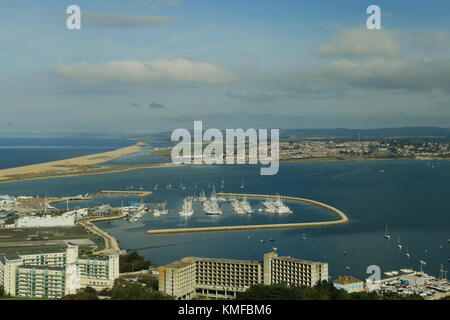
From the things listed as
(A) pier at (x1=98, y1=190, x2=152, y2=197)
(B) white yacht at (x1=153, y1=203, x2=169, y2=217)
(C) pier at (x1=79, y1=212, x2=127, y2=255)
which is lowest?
(C) pier at (x1=79, y1=212, x2=127, y2=255)

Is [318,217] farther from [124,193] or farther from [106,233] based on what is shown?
[124,193]

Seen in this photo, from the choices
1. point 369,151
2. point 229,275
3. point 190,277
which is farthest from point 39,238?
point 369,151

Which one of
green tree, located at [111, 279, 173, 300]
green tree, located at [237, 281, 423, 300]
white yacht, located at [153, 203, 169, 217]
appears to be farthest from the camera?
white yacht, located at [153, 203, 169, 217]

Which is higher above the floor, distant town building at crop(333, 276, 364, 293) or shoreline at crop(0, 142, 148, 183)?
shoreline at crop(0, 142, 148, 183)

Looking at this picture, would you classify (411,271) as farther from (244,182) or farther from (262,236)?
(244,182)

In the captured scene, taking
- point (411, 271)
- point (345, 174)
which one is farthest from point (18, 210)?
point (345, 174)

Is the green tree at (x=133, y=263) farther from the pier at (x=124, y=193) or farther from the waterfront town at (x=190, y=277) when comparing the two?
the pier at (x=124, y=193)

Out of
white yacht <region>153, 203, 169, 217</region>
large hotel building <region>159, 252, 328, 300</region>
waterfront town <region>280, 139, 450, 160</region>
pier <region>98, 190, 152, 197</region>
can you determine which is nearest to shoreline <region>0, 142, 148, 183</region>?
pier <region>98, 190, 152, 197</region>

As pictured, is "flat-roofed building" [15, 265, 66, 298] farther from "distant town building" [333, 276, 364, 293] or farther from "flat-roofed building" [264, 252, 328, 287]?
"distant town building" [333, 276, 364, 293]
